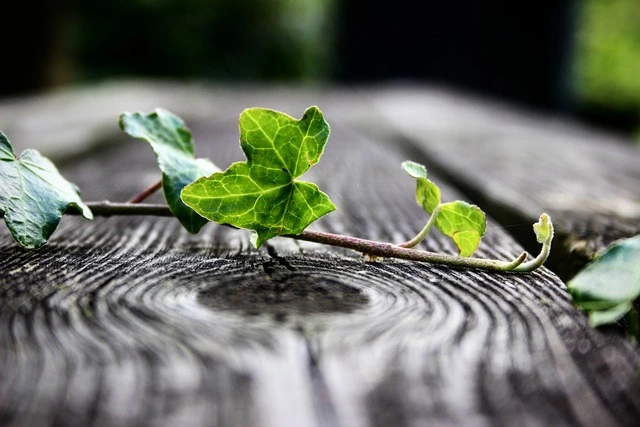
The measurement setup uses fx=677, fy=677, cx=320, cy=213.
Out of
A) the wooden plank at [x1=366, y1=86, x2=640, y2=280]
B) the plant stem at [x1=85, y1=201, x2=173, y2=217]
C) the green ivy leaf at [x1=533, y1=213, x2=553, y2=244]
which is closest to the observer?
the green ivy leaf at [x1=533, y1=213, x2=553, y2=244]

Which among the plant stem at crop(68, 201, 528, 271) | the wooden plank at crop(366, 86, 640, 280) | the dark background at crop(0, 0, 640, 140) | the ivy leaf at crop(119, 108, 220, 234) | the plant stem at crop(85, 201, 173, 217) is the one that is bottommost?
the dark background at crop(0, 0, 640, 140)

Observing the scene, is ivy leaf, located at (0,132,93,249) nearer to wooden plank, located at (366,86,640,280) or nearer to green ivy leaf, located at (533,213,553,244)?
green ivy leaf, located at (533,213,553,244)

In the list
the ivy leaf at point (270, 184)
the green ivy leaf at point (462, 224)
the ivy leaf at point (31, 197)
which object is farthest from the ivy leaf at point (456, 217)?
the ivy leaf at point (31, 197)

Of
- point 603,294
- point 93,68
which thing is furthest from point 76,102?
point 93,68

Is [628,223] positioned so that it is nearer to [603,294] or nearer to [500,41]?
[603,294]

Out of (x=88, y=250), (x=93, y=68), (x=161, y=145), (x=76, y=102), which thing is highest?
(x=161, y=145)

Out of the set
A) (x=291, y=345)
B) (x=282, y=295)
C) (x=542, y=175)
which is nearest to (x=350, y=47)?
(x=542, y=175)

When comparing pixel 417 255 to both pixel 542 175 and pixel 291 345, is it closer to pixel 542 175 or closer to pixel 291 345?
pixel 291 345

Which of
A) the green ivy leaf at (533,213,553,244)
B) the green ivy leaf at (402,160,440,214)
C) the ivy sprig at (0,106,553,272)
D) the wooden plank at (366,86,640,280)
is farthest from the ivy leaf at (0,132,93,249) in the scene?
the wooden plank at (366,86,640,280)
